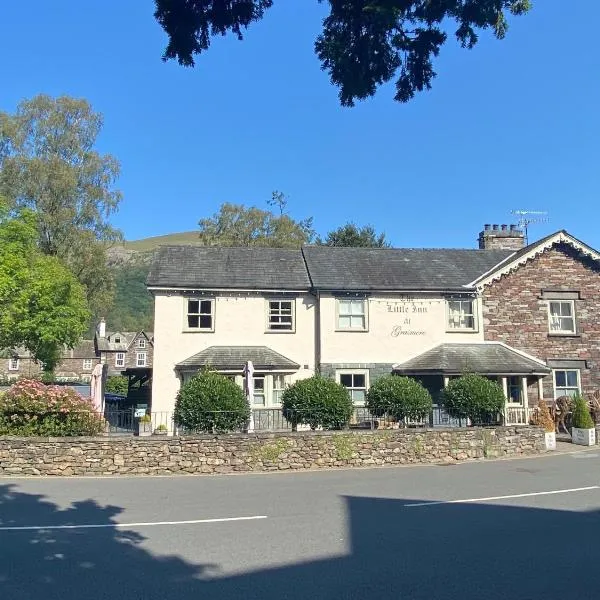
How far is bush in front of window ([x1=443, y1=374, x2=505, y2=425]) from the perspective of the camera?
18.2 m

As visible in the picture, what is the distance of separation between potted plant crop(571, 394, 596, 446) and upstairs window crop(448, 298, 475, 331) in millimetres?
5584

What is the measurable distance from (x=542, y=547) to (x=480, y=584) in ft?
6.40

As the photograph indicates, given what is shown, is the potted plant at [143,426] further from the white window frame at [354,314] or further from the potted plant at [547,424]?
the potted plant at [547,424]

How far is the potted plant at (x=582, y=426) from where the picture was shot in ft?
66.6

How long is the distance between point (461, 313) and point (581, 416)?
6.50 m

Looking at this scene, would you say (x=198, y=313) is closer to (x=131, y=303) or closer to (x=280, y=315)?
(x=280, y=315)

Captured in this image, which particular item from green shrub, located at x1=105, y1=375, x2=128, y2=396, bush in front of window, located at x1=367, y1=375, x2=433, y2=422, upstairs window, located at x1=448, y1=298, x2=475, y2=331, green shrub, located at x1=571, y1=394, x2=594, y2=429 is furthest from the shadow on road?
green shrub, located at x1=105, y1=375, x2=128, y2=396

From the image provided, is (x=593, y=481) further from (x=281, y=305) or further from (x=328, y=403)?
(x=281, y=305)

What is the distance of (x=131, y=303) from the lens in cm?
14800

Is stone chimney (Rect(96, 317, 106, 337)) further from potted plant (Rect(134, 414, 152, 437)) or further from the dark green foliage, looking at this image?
potted plant (Rect(134, 414, 152, 437))

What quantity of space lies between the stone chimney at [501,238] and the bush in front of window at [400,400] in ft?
48.9

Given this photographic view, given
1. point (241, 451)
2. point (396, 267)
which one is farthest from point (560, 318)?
point (241, 451)

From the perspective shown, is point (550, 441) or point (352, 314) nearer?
point (550, 441)

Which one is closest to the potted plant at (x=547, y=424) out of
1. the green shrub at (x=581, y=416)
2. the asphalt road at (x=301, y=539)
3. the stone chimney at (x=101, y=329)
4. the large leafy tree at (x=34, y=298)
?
the green shrub at (x=581, y=416)
